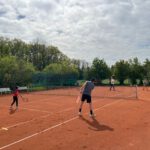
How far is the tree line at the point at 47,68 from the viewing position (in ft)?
128

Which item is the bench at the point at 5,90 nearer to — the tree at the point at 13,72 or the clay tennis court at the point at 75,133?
the tree at the point at 13,72

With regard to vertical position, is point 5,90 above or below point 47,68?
below

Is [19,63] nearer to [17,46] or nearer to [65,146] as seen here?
[17,46]

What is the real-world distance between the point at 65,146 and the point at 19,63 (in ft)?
112

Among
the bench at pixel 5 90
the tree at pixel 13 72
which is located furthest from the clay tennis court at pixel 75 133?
the tree at pixel 13 72

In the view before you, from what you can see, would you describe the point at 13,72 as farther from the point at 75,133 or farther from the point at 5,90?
the point at 75,133

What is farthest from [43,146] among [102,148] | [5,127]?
[5,127]

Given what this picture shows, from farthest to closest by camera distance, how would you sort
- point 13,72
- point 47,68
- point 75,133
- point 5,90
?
point 47,68, point 13,72, point 5,90, point 75,133

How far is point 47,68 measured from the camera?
57.8 metres

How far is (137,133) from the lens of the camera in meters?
10.1

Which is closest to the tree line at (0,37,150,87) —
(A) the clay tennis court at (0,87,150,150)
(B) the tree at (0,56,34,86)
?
(B) the tree at (0,56,34,86)

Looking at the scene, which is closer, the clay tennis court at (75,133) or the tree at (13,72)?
the clay tennis court at (75,133)

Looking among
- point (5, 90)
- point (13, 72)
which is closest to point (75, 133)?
point (5, 90)

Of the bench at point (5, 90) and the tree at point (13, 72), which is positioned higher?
the tree at point (13, 72)
